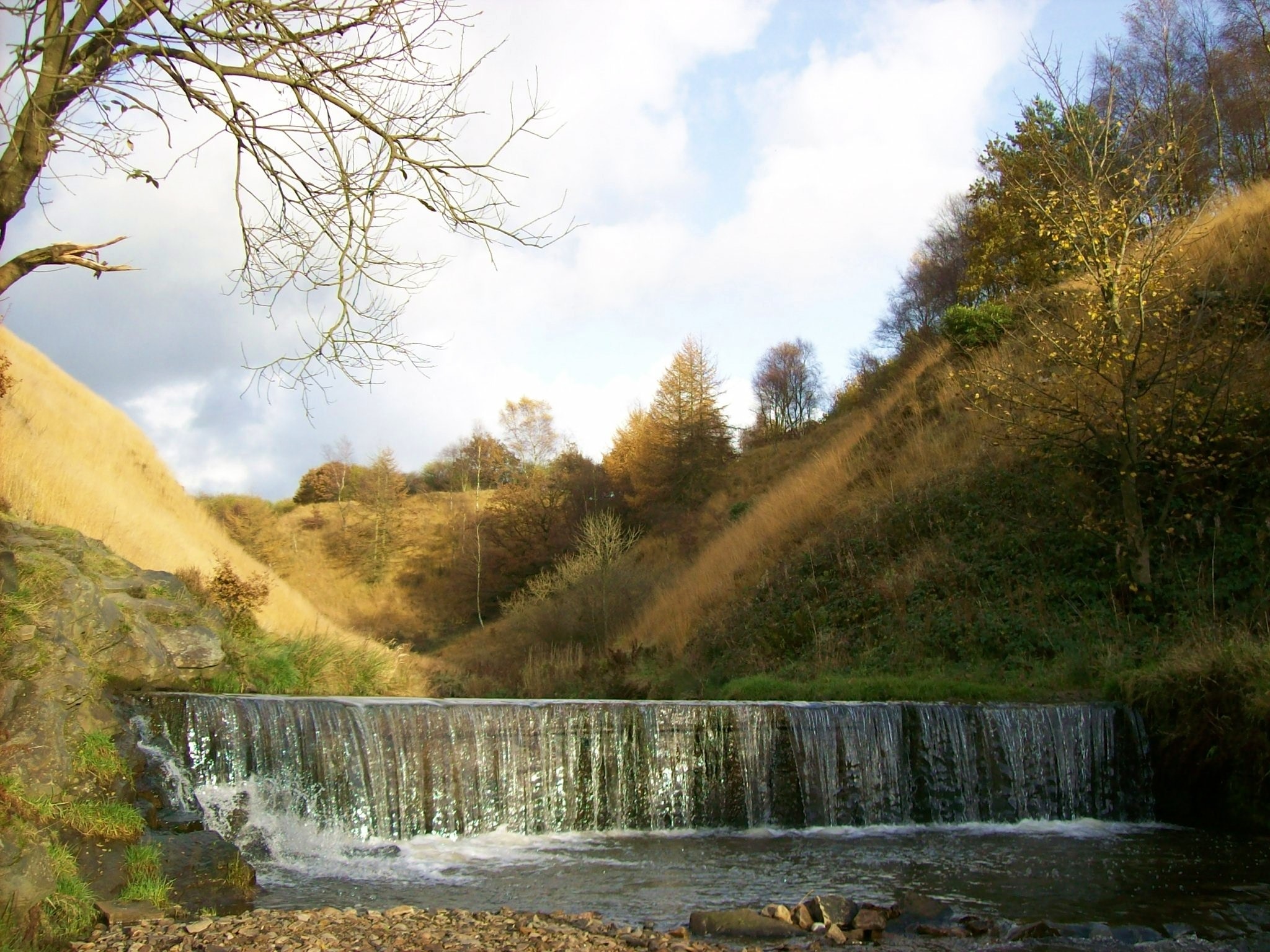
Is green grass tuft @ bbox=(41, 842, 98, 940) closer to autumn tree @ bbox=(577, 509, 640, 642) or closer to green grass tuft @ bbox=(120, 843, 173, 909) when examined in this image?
green grass tuft @ bbox=(120, 843, 173, 909)

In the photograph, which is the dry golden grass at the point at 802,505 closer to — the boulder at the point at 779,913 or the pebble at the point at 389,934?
the boulder at the point at 779,913

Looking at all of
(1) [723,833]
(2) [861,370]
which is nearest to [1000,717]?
(1) [723,833]

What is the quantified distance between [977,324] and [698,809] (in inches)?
586

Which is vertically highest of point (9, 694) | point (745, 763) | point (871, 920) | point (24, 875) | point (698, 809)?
point (9, 694)

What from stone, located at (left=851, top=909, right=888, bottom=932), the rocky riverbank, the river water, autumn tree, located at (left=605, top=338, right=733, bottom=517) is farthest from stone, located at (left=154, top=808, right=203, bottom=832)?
autumn tree, located at (left=605, top=338, right=733, bottom=517)

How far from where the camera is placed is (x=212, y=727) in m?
8.09

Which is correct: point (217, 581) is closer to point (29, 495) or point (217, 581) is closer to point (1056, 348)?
point (29, 495)

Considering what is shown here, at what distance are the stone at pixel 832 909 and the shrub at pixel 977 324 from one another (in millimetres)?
16534

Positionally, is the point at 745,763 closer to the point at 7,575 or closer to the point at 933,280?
the point at 7,575

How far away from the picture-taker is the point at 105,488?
51.6 feet

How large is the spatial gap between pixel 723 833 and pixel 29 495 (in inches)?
366

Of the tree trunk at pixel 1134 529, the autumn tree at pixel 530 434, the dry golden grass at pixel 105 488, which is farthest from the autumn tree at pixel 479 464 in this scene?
the tree trunk at pixel 1134 529

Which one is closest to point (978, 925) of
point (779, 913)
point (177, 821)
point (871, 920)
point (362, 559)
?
point (871, 920)

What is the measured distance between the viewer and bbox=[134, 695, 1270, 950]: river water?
6539 mm
